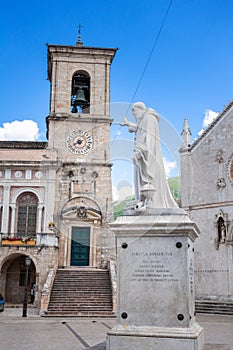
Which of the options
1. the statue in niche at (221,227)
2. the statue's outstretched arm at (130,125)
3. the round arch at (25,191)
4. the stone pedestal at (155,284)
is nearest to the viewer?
the stone pedestal at (155,284)

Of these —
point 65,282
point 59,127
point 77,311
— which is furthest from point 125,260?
point 59,127

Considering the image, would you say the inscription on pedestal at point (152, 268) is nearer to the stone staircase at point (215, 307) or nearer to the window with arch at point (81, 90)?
the stone staircase at point (215, 307)

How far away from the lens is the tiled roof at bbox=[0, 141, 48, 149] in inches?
1236

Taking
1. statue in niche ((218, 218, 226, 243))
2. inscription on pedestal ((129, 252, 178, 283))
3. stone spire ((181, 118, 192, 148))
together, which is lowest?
inscription on pedestal ((129, 252, 178, 283))

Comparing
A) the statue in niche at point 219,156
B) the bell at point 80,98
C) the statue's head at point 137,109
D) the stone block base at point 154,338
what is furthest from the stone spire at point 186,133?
the stone block base at point 154,338

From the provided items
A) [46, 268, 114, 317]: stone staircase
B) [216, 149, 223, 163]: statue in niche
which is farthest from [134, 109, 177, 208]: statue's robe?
[216, 149, 223, 163]: statue in niche

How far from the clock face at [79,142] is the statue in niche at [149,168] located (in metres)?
21.4

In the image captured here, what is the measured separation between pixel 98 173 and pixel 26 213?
17.7 ft

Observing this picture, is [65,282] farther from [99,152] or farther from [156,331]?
[156,331]

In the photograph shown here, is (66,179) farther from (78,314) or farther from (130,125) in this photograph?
(130,125)

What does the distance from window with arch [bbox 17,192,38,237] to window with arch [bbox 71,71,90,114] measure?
23.0ft

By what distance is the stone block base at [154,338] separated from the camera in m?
6.89

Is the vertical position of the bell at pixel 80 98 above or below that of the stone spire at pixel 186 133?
above

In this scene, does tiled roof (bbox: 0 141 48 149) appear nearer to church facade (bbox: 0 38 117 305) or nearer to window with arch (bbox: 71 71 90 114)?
church facade (bbox: 0 38 117 305)
